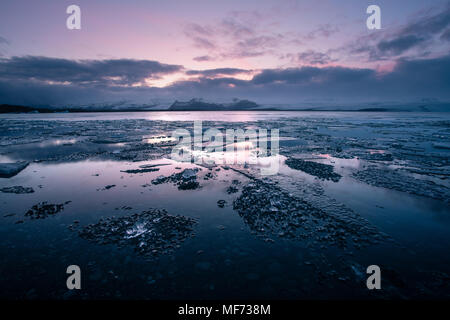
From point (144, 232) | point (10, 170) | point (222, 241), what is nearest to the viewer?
point (222, 241)

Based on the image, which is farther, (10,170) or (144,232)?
(10,170)

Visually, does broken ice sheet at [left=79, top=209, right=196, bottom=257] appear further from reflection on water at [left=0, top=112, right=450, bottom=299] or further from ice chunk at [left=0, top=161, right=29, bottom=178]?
ice chunk at [left=0, top=161, right=29, bottom=178]

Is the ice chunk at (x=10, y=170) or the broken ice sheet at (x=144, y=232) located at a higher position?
the ice chunk at (x=10, y=170)

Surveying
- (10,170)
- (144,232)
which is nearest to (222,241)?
(144,232)

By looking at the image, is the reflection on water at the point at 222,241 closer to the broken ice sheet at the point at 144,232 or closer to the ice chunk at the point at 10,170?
the broken ice sheet at the point at 144,232

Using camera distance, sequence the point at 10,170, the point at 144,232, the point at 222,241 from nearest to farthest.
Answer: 1. the point at 222,241
2. the point at 144,232
3. the point at 10,170

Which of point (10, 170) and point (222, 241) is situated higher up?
point (10, 170)

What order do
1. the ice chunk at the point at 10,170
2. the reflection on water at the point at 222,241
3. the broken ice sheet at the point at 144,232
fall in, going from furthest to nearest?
1. the ice chunk at the point at 10,170
2. the broken ice sheet at the point at 144,232
3. the reflection on water at the point at 222,241

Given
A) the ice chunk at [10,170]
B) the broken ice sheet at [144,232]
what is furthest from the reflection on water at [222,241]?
the ice chunk at [10,170]

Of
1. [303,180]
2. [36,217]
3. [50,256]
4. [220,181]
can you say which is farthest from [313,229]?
[36,217]

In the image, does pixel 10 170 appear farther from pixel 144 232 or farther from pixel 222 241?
pixel 222 241

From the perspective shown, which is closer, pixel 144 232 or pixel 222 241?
pixel 222 241

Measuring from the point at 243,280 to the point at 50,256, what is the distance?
12.3 feet
